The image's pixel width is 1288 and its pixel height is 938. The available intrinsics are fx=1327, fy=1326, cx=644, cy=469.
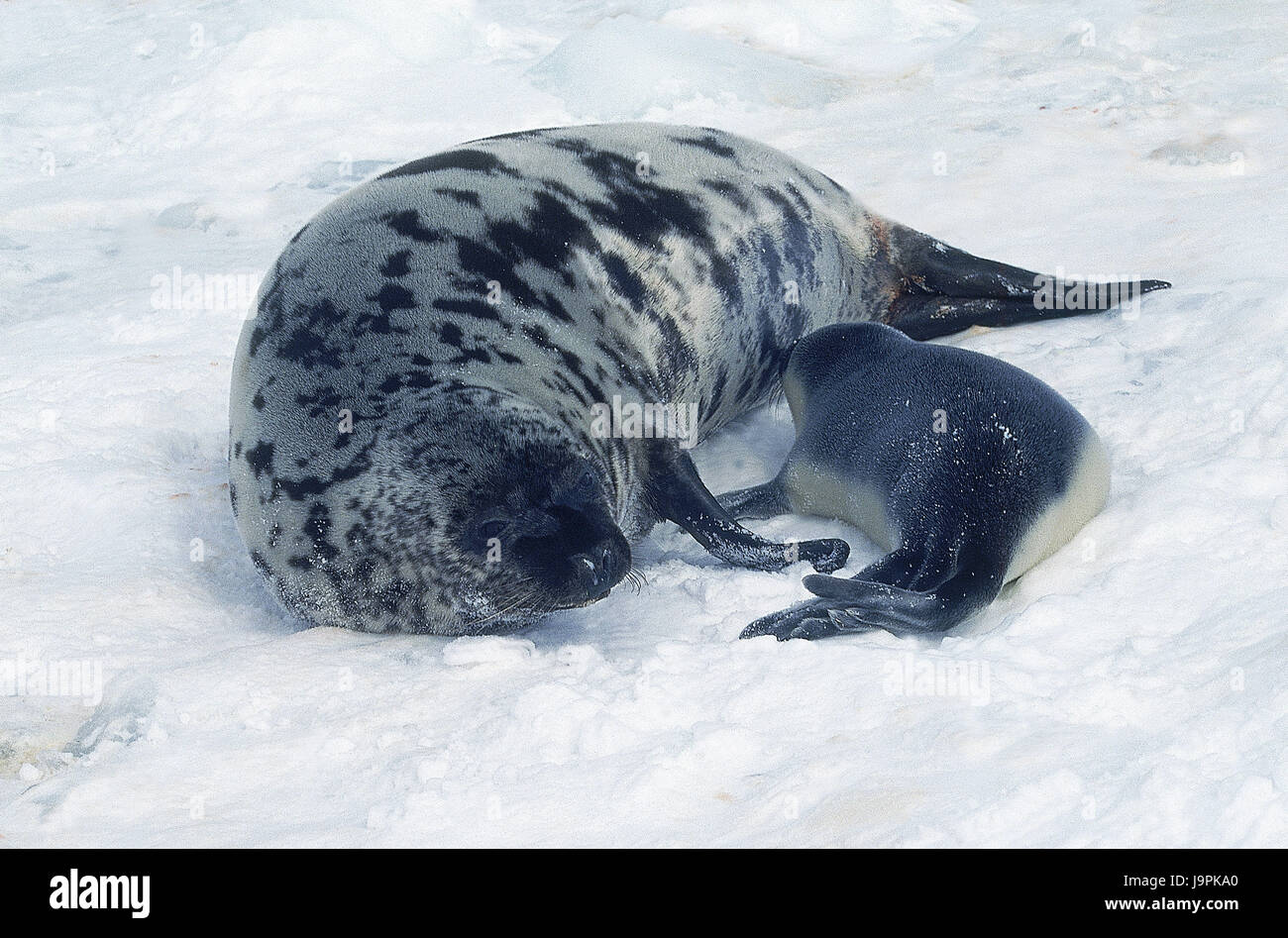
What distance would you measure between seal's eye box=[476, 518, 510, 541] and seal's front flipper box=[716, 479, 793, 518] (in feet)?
2.79

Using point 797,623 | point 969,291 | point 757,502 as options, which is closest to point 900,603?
point 797,623

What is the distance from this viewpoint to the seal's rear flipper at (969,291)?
3924 mm

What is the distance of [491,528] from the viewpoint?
8.13 ft

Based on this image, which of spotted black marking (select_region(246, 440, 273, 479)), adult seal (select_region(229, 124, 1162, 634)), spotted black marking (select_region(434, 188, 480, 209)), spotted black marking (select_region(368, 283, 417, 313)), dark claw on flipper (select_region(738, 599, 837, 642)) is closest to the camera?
dark claw on flipper (select_region(738, 599, 837, 642))

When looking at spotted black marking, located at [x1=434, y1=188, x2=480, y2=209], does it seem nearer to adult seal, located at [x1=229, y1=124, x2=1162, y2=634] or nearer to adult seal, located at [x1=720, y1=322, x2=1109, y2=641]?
adult seal, located at [x1=229, y1=124, x2=1162, y2=634]

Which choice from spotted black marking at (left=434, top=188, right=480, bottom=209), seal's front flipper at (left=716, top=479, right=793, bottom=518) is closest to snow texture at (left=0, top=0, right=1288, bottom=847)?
seal's front flipper at (left=716, top=479, right=793, bottom=518)

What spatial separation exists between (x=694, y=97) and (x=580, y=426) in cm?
385

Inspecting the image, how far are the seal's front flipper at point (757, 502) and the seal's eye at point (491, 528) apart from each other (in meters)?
0.85

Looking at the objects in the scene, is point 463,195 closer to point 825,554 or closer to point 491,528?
point 491,528

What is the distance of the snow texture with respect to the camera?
187 centimetres

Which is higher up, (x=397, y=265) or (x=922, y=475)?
(x=397, y=265)

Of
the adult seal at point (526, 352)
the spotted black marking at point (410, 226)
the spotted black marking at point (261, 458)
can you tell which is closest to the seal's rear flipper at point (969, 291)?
the adult seal at point (526, 352)

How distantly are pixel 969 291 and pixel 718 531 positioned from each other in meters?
1.55

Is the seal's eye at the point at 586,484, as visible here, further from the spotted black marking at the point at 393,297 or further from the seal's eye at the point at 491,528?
the spotted black marking at the point at 393,297
